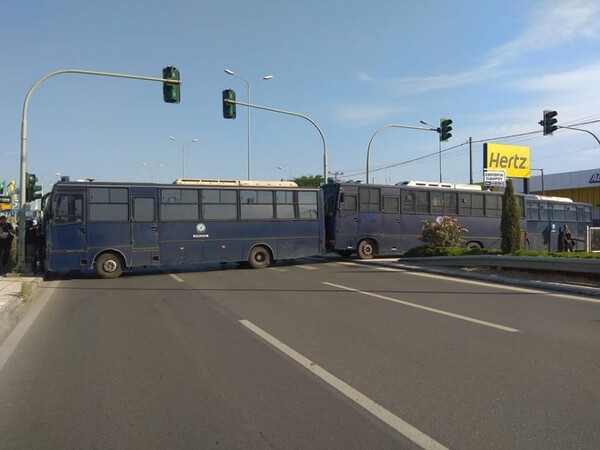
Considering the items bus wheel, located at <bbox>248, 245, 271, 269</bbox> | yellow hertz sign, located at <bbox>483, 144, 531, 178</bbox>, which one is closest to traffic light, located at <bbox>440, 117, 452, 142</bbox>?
bus wheel, located at <bbox>248, 245, 271, 269</bbox>

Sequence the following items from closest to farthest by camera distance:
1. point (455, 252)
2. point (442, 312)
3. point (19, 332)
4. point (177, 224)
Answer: point (19, 332)
point (442, 312)
point (177, 224)
point (455, 252)

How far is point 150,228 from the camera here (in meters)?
16.9

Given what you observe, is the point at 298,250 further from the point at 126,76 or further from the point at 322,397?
the point at 322,397

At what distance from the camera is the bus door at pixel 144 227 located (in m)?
16.7

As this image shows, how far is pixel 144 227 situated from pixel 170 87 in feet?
17.3

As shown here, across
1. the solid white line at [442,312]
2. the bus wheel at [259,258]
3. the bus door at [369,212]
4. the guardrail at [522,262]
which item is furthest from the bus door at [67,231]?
the guardrail at [522,262]

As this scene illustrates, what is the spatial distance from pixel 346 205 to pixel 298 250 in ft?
10.5

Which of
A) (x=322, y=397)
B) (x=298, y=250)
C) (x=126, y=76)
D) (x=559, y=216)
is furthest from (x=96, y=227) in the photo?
(x=559, y=216)

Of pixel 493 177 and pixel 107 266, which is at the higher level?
pixel 493 177

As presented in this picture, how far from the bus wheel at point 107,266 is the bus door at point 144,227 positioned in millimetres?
580

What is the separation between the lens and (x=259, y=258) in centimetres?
1900

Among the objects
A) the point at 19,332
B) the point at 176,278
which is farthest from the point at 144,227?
the point at 19,332

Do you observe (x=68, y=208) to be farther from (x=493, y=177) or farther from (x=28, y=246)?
(x=493, y=177)

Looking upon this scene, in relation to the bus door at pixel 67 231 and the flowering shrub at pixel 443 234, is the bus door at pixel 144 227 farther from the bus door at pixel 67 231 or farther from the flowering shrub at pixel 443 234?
the flowering shrub at pixel 443 234
